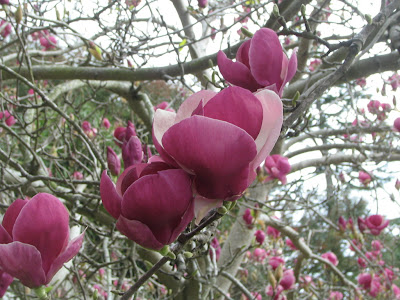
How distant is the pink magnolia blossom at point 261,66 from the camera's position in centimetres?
48

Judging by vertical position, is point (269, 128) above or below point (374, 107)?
below

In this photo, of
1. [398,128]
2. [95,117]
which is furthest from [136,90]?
[95,117]

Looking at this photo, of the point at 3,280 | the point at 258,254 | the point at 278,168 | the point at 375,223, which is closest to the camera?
the point at 3,280

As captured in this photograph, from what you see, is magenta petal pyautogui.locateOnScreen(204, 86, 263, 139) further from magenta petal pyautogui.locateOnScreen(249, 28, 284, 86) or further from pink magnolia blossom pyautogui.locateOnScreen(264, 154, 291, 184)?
pink magnolia blossom pyautogui.locateOnScreen(264, 154, 291, 184)

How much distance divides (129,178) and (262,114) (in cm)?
14

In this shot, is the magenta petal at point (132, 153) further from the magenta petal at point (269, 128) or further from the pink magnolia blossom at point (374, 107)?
the pink magnolia blossom at point (374, 107)

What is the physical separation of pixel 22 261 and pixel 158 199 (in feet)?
0.56

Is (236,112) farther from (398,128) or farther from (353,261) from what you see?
(353,261)

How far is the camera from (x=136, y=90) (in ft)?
6.80

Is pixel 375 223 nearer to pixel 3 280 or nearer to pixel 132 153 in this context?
pixel 132 153

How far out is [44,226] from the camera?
390mm

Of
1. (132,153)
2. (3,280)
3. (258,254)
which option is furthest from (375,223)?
(3,280)

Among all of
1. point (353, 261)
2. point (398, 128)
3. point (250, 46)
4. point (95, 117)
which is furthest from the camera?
point (353, 261)

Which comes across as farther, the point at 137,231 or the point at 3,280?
the point at 3,280
